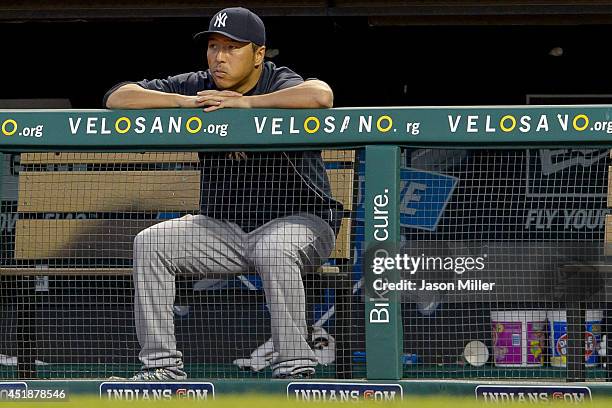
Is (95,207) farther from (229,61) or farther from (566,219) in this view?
(566,219)

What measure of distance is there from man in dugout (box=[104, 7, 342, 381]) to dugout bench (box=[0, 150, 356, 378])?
0.25 ft

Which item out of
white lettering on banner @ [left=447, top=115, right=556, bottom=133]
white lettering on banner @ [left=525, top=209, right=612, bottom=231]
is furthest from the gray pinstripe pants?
white lettering on banner @ [left=525, top=209, right=612, bottom=231]

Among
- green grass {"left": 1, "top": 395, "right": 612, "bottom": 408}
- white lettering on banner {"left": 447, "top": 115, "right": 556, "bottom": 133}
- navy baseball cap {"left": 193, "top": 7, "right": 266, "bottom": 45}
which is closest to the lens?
green grass {"left": 1, "top": 395, "right": 612, "bottom": 408}

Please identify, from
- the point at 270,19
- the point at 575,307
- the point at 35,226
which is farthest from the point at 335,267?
the point at 270,19

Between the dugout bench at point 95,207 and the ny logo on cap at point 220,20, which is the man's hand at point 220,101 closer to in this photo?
the dugout bench at point 95,207

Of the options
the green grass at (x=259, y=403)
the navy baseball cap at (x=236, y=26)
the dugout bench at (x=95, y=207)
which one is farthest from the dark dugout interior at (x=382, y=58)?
the green grass at (x=259, y=403)

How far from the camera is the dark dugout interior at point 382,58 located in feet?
27.6

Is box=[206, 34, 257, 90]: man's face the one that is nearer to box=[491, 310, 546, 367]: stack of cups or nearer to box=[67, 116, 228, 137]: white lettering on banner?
box=[67, 116, 228, 137]: white lettering on banner

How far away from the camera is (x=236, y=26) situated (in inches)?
183

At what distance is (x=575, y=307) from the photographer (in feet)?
13.5

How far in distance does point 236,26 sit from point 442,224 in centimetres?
125

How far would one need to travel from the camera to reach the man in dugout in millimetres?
4156

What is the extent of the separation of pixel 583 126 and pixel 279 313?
52.0 inches

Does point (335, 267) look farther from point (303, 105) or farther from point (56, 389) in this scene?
point (56, 389)
